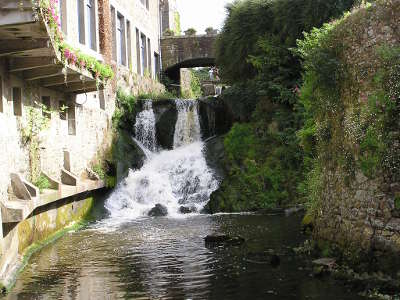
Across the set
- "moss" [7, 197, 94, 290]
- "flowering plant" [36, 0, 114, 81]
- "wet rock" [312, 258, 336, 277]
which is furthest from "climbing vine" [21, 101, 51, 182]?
"wet rock" [312, 258, 336, 277]

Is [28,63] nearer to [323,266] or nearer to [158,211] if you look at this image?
[158,211]

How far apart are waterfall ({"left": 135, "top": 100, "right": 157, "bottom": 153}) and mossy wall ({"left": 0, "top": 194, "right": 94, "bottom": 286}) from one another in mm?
4613

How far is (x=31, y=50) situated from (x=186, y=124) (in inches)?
430

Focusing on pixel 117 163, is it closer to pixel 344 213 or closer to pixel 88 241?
pixel 88 241

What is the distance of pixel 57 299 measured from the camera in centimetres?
676

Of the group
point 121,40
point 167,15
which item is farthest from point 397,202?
point 167,15

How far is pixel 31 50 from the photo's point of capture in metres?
9.54

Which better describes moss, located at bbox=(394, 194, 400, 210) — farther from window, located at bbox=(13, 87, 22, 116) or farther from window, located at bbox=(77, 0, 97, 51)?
window, located at bbox=(77, 0, 97, 51)

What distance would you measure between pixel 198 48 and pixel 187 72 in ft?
15.7

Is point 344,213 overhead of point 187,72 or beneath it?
beneath

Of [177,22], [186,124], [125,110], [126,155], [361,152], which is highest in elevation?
[177,22]

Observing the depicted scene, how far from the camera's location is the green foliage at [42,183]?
36.2 feet

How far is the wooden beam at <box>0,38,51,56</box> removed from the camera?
30.5ft

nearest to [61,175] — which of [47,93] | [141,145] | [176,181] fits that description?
[47,93]
